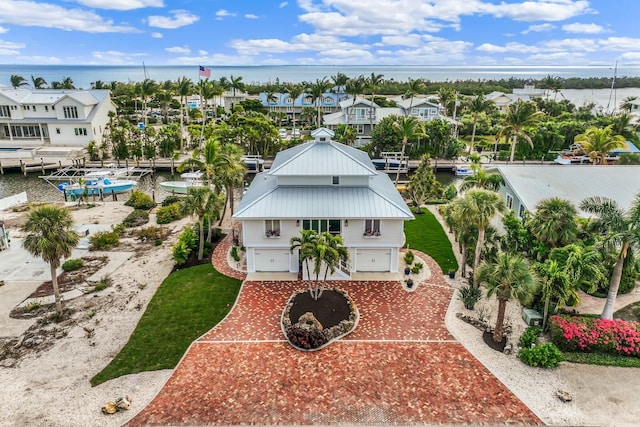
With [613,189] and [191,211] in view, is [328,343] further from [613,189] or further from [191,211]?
[613,189]

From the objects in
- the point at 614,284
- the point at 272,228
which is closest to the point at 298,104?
the point at 272,228

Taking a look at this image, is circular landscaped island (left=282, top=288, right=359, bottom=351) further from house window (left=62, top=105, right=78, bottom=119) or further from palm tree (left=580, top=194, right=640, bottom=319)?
house window (left=62, top=105, right=78, bottom=119)

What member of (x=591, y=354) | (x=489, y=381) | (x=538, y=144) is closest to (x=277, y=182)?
(x=489, y=381)

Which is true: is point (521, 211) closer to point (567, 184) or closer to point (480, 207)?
point (567, 184)

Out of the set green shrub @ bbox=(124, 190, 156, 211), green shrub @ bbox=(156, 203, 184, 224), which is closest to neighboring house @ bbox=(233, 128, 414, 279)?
green shrub @ bbox=(156, 203, 184, 224)

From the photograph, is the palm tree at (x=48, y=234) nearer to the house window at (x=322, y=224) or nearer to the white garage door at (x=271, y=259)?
the white garage door at (x=271, y=259)
